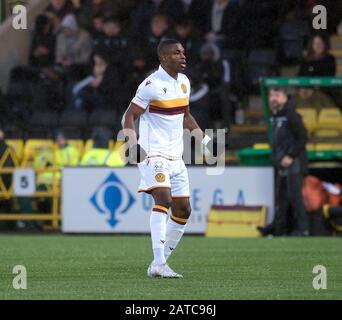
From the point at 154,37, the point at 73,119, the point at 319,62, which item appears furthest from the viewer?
the point at 154,37

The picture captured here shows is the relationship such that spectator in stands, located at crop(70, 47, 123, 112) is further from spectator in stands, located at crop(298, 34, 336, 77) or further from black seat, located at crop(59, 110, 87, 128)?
spectator in stands, located at crop(298, 34, 336, 77)

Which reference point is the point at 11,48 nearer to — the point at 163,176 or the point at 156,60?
the point at 156,60

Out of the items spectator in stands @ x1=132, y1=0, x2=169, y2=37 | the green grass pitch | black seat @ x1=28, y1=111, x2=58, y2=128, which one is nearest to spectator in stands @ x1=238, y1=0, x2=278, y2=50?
spectator in stands @ x1=132, y1=0, x2=169, y2=37

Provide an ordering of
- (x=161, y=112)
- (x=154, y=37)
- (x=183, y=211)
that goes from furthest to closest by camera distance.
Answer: (x=154, y=37), (x=183, y=211), (x=161, y=112)

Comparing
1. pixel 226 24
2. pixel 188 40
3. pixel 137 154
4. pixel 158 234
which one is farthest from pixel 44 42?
pixel 158 234


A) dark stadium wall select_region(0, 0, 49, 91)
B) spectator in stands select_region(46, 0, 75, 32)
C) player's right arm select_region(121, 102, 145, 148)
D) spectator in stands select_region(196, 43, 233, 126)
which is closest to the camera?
player's right arm select_region(121, 102, 145, 148)

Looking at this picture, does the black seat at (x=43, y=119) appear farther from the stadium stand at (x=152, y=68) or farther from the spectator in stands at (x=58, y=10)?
the spectator in stands at (x=58, y=10)

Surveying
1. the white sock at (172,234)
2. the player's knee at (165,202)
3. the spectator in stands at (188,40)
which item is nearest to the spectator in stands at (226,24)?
the spectator in stands at (188,40)

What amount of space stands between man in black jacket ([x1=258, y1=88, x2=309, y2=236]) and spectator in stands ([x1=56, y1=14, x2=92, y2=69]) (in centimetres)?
610

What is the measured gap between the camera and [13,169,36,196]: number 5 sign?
2070 cm

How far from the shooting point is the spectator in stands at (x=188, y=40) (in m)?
22.8

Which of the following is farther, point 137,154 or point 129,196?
point 129,196

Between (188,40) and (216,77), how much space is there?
107 centimetres

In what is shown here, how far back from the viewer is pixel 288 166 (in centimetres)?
1889
